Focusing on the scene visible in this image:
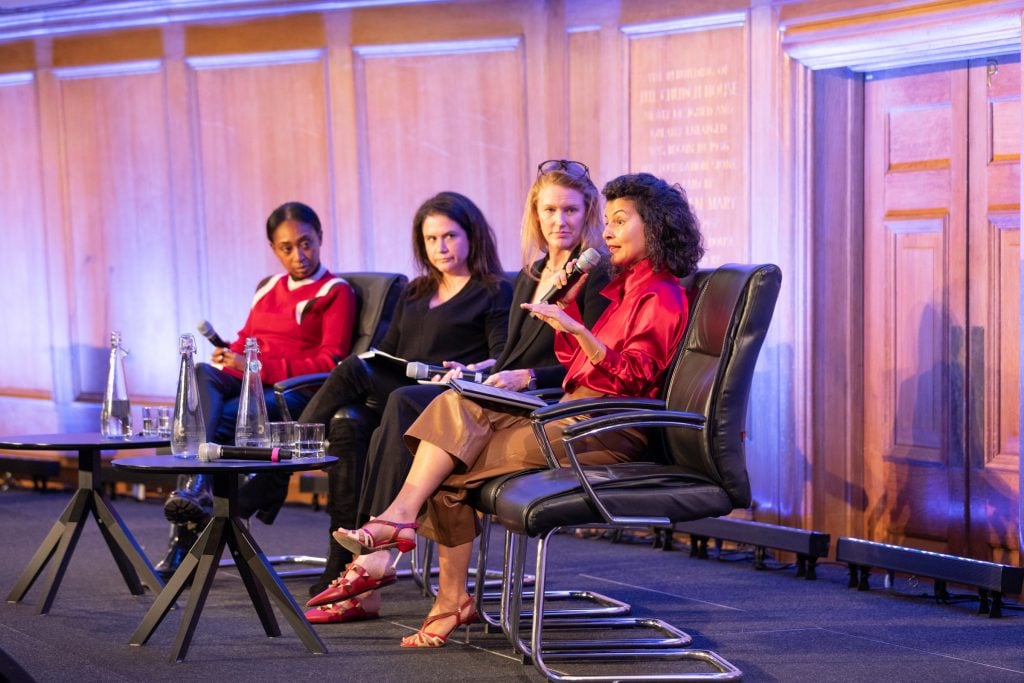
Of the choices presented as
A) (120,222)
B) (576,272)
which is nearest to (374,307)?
(576,272)

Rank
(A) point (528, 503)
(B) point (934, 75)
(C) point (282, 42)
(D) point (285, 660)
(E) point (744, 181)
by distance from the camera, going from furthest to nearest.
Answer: (C) point (282, 42) → (E) point (744, 181) → (B) point (934, 75) → (D) point (285, 660) → (A) point (528, 503)

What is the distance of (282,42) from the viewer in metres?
5.96

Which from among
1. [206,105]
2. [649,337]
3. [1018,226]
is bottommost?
[649,337]

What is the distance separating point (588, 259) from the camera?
343cm

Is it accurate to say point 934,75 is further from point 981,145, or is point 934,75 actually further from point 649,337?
point 649,337

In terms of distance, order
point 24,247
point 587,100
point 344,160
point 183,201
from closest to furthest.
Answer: point 587,100 < point 344,160 < point 183,201 < point 24,247

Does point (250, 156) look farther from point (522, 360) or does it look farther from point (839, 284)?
point (839, 284)

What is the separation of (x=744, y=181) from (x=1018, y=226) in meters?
1.01

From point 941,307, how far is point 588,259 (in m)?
1.55

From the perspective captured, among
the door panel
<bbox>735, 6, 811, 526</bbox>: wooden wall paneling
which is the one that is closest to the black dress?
<bbox>735, 6, 811, 526</bbox>: wooden wall paneling

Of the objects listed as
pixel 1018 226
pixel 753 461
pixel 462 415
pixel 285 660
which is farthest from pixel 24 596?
pixel 1018 226

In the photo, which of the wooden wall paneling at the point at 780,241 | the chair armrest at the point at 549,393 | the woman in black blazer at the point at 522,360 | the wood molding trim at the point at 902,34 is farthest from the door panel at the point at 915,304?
the chair armrest at the point at 549,393

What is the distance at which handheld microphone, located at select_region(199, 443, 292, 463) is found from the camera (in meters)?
3.24

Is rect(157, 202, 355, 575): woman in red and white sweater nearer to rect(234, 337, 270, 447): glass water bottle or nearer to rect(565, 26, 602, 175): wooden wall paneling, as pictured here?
rect(234, 337, 270, 447): glass water bottle
